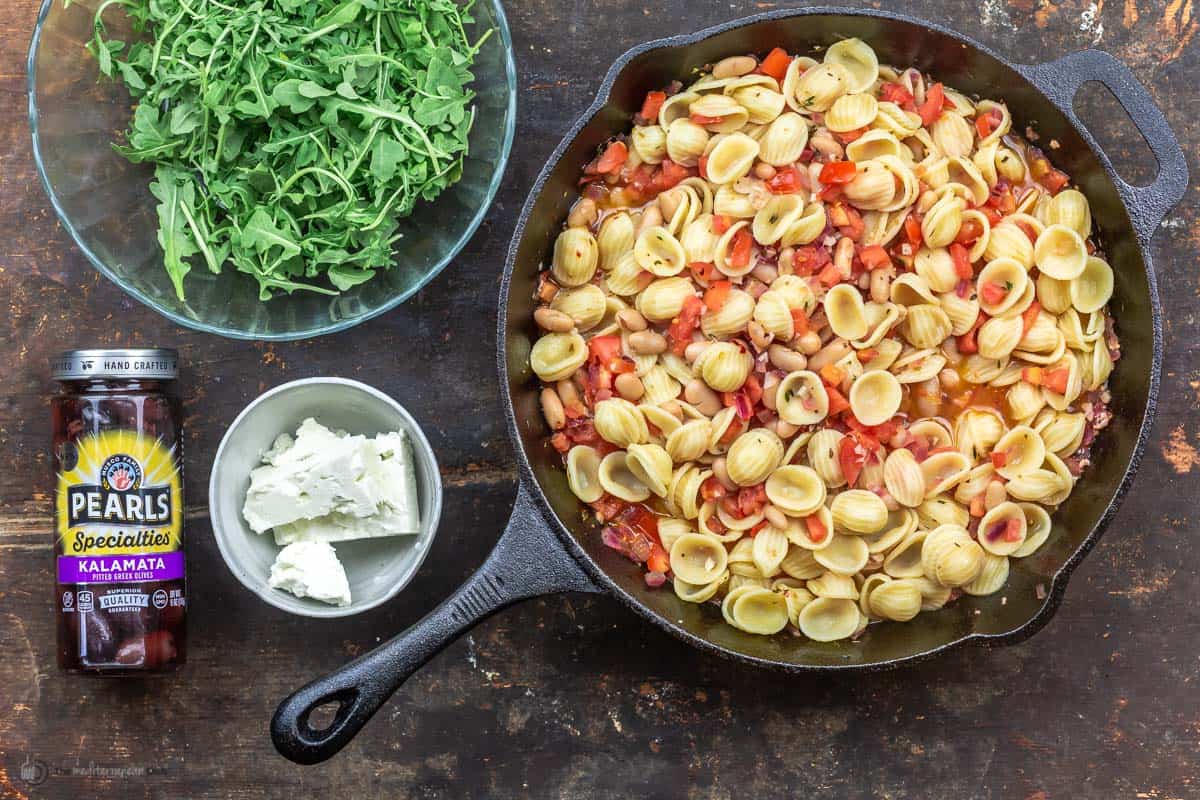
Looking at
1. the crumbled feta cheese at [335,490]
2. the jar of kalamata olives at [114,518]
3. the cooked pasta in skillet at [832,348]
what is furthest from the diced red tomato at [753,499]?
the jar of kalamata olives at [114,518]

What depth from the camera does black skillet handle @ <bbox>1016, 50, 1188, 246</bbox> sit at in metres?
1.90

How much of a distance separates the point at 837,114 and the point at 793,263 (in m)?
0.32

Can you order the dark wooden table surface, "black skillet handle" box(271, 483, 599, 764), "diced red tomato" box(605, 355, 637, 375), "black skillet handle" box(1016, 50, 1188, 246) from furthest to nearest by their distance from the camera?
the dark wooden table surface
"diced red tomato" box(605, 355, 637, 375)
"black skillet handle" box(1016, 50, 1188, 246)
"black skillet handle" box(271, 483, 599, 764)

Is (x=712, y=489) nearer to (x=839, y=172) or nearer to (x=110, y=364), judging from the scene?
→ (x=839, y=172)

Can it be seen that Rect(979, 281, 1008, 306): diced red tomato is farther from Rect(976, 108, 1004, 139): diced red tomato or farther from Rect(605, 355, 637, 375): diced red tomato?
Rect(605, 355, 637, 375): diced red tomato

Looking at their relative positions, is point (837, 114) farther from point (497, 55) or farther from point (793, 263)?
point (497, 55)

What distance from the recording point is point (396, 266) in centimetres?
212

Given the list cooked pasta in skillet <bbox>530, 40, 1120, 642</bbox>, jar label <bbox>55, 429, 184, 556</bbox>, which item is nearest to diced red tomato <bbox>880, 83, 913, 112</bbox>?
cooked pasta in skillet <bbox>530, 40, 1120, 642</bbox>

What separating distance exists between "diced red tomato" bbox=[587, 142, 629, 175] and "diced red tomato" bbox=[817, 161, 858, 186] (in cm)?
43

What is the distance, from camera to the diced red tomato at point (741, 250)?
6.46 feet

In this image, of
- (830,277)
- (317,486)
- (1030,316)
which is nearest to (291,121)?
(317,486)

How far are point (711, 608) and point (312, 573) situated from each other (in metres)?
0.84

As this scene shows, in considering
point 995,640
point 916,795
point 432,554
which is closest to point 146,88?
point 432,554

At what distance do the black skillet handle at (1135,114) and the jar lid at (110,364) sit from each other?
1865 millimetres
